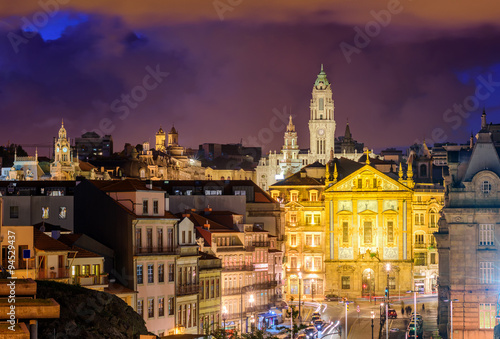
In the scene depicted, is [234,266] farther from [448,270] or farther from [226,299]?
[448,270]

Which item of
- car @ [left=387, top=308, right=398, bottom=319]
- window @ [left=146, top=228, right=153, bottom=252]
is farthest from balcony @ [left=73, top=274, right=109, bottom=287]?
car @ [left=387, top=308, right=398, bottom=319]

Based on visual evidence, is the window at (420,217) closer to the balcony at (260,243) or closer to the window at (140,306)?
the balcony at (260,243)

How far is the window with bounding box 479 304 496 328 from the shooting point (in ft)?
329

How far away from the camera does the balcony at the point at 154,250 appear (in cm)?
7400

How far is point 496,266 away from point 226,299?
22.5 meters

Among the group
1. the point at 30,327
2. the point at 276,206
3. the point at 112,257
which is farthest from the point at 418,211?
the point at 30,327

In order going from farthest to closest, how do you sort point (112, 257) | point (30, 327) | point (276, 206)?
point (276, 206) < point (112, 257) < point (30, 327)

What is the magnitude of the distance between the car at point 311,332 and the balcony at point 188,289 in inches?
415

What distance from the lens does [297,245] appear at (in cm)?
14800

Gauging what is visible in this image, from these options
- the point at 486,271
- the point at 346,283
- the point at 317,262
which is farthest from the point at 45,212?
the point at 346,283

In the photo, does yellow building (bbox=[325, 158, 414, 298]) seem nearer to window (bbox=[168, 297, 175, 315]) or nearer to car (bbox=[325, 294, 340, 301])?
car (bbox=[325, 294, 340, 301])

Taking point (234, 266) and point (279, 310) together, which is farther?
point (279, 310)

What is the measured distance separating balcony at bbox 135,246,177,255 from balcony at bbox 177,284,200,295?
241 cm

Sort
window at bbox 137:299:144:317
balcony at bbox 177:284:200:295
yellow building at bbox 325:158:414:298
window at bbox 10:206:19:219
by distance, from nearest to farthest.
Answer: window at bbox 137:299:144:317
balcony at bbox 177:284:200:295
window at bbox 10:206:19:219
yellow building at bbox 325:158:414:298
